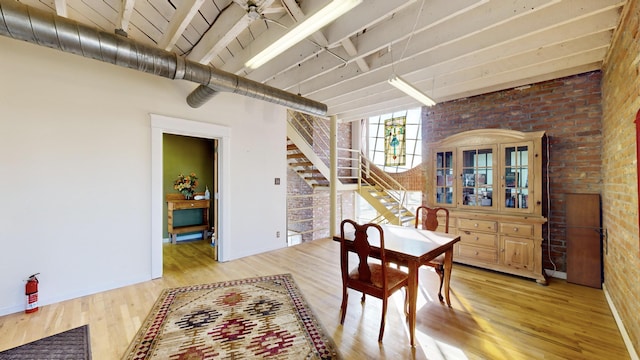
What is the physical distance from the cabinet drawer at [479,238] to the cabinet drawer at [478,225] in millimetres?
75

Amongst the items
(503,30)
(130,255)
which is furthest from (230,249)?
(503,30)

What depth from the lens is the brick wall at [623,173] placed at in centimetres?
189

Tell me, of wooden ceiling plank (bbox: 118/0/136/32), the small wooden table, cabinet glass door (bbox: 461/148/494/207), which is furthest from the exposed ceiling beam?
cabinet glass door (bbox: 461/148/494/207)

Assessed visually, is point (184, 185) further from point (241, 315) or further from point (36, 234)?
point (241, 315)

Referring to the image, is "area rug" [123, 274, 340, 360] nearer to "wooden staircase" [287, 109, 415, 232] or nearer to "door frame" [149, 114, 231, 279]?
"door frame" [149, 114, 231, 279]

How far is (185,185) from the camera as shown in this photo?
5492 mm

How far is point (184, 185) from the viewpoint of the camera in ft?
18.0

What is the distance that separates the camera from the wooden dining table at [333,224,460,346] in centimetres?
211

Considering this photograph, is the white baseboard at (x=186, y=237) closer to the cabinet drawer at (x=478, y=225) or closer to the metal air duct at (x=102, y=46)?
the metal air duct at (x=102, y=46)

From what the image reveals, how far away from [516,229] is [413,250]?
217 centimetres

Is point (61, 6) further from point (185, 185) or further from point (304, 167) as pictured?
point (304, 167)

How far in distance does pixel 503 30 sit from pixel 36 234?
17.1ft

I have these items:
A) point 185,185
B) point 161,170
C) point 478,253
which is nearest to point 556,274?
point 478,253

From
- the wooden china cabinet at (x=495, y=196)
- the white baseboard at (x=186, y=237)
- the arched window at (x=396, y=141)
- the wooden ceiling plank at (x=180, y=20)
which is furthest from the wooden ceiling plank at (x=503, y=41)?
the white baseboard at (x=186, y=237)
